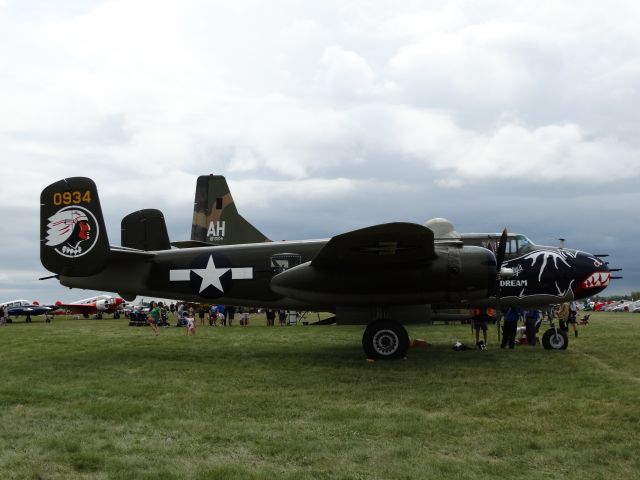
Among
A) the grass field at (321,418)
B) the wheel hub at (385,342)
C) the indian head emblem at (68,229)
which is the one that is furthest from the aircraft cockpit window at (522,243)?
the indian head emblem at (68,229)

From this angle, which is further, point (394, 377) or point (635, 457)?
point (394, 377)

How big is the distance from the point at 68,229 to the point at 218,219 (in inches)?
506

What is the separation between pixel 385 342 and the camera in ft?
41.2

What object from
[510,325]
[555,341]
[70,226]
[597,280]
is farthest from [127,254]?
[597,280]

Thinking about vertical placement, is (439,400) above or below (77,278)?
below

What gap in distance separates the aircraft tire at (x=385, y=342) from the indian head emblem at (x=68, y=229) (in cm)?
667

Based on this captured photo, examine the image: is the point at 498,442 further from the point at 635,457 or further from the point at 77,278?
the point at 77,278

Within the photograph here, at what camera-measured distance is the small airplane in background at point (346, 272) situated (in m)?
12.2

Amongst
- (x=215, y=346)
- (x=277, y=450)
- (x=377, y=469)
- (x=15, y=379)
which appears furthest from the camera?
(x=215, y=346)

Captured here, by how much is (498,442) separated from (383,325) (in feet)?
22.2

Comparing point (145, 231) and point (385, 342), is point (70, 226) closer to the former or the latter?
point (145, 231)

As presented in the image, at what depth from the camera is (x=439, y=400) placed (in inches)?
320

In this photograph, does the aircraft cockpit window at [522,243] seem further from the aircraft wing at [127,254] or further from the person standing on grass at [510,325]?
the aircraft wing at [127,254]

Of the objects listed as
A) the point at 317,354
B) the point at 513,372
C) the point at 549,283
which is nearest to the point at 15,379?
the point at 317,354
